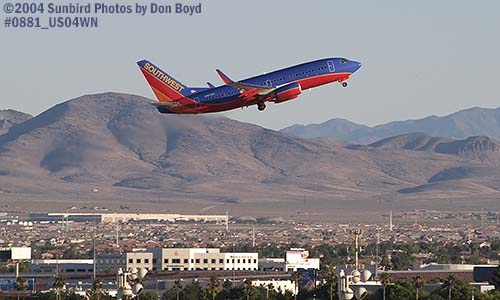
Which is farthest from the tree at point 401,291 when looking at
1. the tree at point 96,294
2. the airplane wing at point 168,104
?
the airplane wing at point 168,104

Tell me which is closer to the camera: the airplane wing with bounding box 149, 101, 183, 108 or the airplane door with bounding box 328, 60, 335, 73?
the airplane wing with bounding box 149, 101, 183, 108

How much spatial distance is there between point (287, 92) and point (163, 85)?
1205 cm

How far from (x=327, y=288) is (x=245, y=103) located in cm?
7483

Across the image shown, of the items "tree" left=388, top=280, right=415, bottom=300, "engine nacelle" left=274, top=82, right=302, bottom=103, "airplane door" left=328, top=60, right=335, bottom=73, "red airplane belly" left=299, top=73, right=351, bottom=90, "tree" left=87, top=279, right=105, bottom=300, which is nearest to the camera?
"engine nacelle" left=274, top=82, right=302, bottom=103

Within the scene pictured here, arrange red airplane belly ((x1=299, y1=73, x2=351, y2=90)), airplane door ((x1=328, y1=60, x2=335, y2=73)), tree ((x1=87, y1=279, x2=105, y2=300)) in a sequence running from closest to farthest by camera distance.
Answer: red airplane belly ((x1=299, y1=73, x2=351, y2=90))
airplane door ((x1=328, y1=60, x2=335, y2=73))
tree ((x1=87, y1=279, x2=105, y2=300))

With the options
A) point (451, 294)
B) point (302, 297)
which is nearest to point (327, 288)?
point (302, 297)

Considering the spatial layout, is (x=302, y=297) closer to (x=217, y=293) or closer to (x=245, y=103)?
(x=217, y=293)

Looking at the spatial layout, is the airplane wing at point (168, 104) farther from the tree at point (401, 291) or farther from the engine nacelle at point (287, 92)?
the tree at point (401, 291)

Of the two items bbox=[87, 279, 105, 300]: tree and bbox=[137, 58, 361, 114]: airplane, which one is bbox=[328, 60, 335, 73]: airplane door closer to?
bbox=[137, 58, 361, 114]: airplane

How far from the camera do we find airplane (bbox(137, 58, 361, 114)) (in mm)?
114250

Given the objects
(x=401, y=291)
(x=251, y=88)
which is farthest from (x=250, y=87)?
(x=401, y=291)

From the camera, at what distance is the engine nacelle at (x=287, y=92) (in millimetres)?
115562

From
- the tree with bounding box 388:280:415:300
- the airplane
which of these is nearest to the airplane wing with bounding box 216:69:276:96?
the airplane

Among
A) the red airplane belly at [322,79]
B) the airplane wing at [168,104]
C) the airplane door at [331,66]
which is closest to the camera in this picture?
the airplane wing at [168,104]
